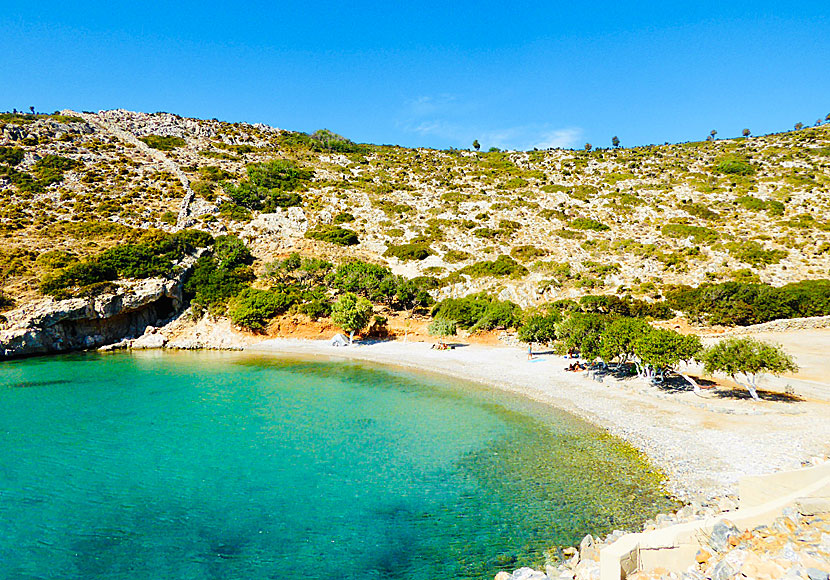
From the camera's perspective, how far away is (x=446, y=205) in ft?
259

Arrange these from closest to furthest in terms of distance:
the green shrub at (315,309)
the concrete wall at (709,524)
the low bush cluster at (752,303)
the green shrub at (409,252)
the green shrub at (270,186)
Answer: the concrete wall at (709,524) → the low bush cluster at (752,303) → the green shrub at (315,309) → the green shrub at (409,252) → the green shrub at (270,186)

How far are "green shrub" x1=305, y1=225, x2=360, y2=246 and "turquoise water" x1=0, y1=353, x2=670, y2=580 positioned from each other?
42.7m

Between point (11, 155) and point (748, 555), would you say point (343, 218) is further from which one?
point (748, 555)

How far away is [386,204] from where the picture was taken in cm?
7844

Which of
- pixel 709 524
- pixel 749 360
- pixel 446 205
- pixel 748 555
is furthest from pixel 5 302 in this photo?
pixel 446 205

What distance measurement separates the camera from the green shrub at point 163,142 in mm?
89250

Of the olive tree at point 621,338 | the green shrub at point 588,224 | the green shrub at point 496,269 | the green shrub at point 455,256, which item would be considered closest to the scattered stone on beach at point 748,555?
the olive tree at point 621,338

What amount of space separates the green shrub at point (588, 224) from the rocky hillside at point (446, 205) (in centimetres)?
32

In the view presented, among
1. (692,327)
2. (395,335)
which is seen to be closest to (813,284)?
(692,327)

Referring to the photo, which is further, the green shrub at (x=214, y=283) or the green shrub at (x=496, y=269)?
the green shrub at (x=496, y=269)

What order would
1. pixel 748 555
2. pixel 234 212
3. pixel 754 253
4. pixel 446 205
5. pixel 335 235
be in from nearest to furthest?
pixel 748 555 → pixel 754 253 → pixel 335 235 → pixel 234 212 → pixel 446 205

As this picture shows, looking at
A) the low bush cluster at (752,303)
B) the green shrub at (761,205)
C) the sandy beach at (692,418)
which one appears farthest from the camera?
the green shrub at (761,205)

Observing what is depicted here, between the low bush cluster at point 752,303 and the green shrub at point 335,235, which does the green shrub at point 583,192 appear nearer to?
the low bush cluster at point 752,303

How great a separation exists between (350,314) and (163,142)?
264ft
